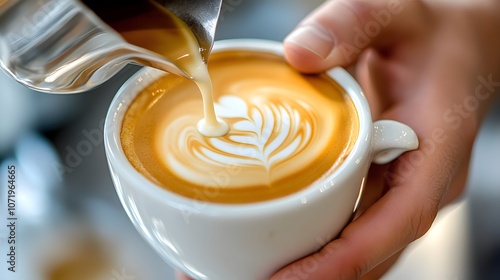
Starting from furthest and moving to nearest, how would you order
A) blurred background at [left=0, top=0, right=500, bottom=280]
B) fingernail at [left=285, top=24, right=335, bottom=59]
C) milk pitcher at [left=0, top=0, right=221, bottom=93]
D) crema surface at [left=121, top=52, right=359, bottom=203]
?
blurred background at [left=0, top=0, right=500, bottom=280], fingernail at [left=285, top=24, right=335, bottom=59], crema surface at [left=121, top=52, right=359, bottom=203], milk pitcher at [left=0, top=0, right=221, bottom=93]

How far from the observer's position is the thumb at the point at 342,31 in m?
0.86

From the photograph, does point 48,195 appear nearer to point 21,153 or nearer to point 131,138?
point 21,153

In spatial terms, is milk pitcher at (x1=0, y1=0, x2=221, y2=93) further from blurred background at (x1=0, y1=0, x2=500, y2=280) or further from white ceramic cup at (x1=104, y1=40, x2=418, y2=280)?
blurred background at (x1=0, y1=0, x2=500, y2=280)

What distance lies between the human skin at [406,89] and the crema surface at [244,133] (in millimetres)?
57

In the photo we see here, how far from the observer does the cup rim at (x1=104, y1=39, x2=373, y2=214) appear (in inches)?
25.0

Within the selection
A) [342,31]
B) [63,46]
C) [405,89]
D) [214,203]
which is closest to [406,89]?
[405,89]

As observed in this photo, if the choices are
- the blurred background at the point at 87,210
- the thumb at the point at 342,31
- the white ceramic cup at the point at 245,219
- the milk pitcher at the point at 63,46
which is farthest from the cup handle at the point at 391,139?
the blurred background at the point at 87,210

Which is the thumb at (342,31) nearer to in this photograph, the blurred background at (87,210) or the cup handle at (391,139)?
the cup handle at (391,139)

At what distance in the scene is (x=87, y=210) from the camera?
114 centimetres

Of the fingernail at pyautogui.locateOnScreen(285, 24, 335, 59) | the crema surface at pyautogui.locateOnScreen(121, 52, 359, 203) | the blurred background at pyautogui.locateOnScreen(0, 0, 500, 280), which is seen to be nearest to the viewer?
the crema surface at pyautogui.locateOnScreen(121, 52, 359, 203)

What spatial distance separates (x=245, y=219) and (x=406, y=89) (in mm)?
461

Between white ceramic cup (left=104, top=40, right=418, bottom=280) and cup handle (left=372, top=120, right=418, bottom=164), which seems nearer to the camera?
white ceramic cup (left=104, top=40, right=418, bottom=280)

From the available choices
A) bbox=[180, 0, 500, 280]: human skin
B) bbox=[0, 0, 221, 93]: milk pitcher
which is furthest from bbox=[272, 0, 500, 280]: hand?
bbox=[0, 0, 221, 93]: milk pitcher

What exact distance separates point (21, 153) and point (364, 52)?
0.67 meters
